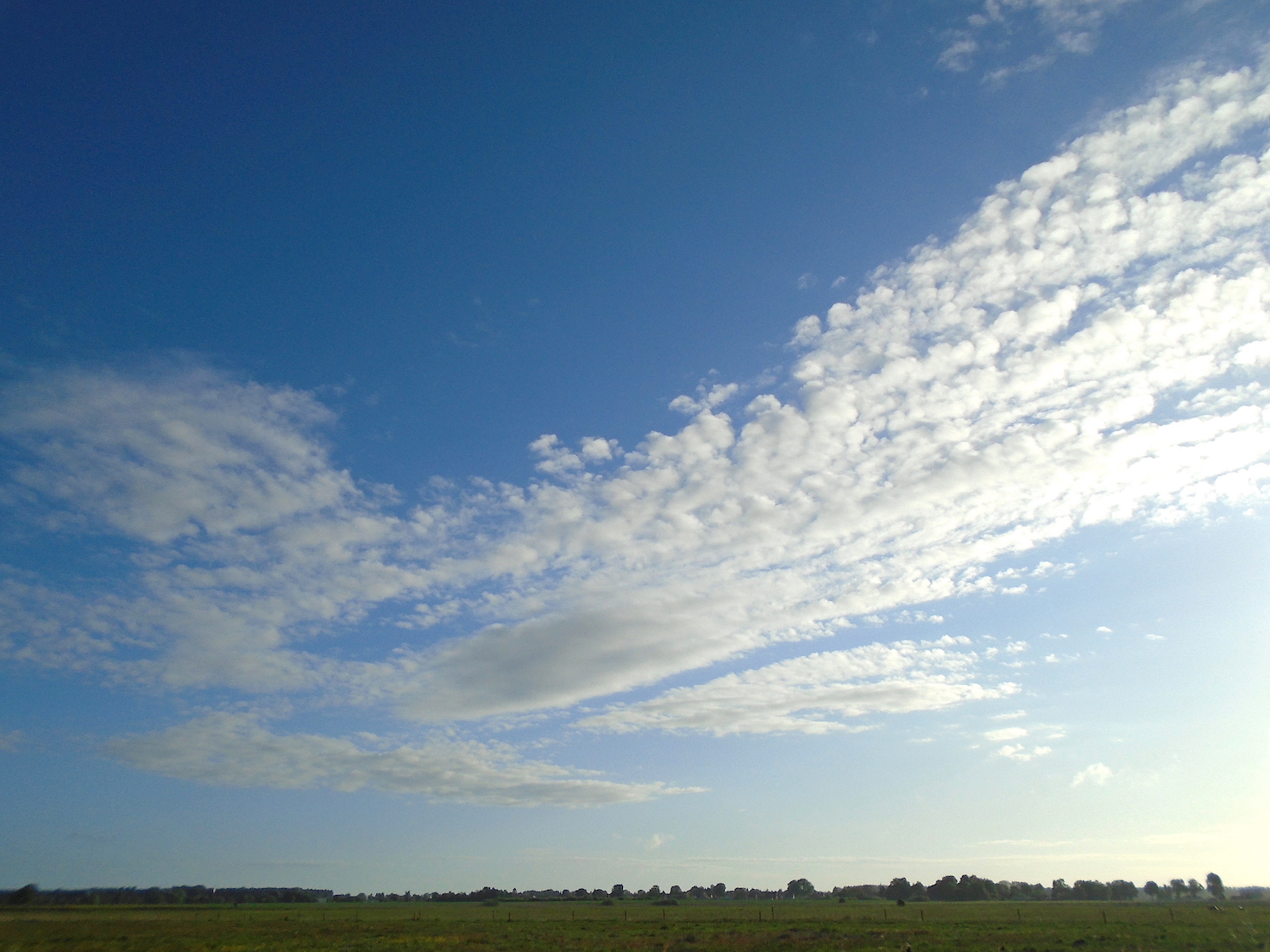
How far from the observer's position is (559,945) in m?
47.3

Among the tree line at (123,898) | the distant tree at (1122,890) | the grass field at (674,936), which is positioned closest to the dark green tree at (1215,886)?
the distant tree at (1122,890)

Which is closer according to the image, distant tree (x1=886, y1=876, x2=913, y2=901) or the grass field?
the grass field

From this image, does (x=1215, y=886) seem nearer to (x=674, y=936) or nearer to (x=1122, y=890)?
(x=1122, y=890)

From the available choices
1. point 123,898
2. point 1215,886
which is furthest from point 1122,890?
point 123,898

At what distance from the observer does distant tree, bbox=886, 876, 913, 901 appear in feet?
560

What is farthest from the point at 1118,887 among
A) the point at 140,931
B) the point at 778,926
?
the point at 140,931

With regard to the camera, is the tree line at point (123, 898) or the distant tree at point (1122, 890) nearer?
the tree line at point (123, 898)

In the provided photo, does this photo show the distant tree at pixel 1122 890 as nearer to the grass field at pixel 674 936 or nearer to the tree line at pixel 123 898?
the grass field at pixel 674 936

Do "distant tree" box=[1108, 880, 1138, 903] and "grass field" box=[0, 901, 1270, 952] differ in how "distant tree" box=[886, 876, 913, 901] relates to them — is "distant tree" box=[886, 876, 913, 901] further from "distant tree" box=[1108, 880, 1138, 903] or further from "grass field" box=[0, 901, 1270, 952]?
"grass field" box=[0, 901, 1270, 952]

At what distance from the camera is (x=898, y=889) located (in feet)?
572

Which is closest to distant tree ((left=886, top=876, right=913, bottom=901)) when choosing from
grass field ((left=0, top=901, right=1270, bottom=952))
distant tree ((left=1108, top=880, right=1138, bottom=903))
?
distant tree ((left=1108, top=880, right=1138, bottom=903))

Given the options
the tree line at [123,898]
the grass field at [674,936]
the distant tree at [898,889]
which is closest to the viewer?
the grass field at [674,936]

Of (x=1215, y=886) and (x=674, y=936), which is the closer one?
(x=674, y=936)

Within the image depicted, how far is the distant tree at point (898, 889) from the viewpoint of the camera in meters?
171
